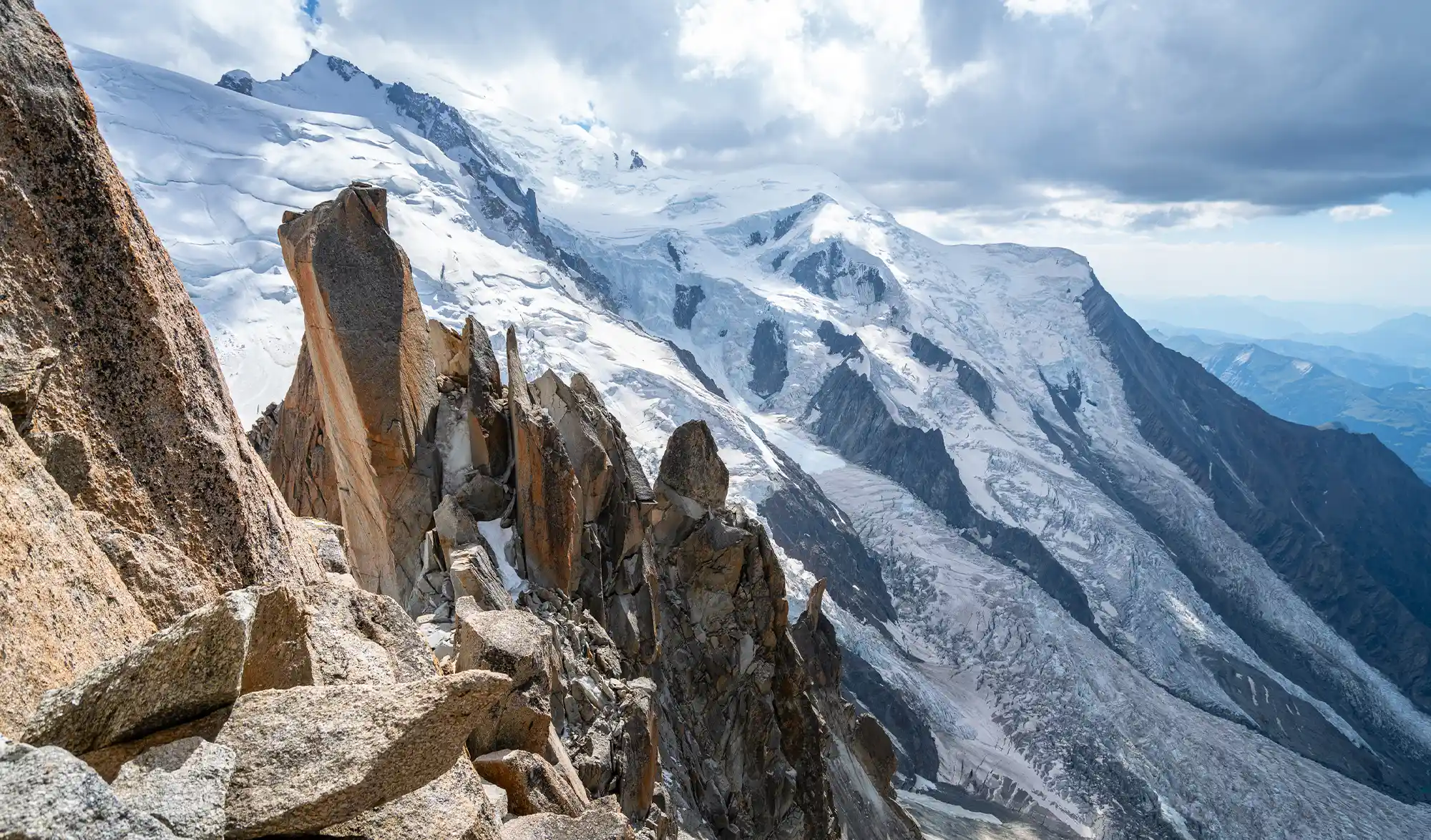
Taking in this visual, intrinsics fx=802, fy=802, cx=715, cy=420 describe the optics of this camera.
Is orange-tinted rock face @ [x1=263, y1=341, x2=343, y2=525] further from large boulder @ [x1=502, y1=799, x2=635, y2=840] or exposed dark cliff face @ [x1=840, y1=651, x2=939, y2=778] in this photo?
exposed dark cliff face @ [x1=840, y1=651, x2=939, y2=778]

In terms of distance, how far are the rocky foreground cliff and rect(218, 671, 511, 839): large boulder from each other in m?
0.01

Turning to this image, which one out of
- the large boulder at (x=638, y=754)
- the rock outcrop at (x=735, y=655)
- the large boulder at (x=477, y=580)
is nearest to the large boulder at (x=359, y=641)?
the large boulder at (x=477, y=580)

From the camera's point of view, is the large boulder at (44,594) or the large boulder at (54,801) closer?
the large boulder at (54,801)

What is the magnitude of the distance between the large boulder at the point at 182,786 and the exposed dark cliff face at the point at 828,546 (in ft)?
360

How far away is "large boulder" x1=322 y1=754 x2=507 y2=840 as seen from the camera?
4.91m

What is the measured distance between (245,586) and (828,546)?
120446 mm

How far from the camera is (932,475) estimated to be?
174 metres

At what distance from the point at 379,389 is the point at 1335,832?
11167 cm

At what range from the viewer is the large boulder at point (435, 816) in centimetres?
491

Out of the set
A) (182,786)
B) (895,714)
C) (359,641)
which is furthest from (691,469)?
(895,714)

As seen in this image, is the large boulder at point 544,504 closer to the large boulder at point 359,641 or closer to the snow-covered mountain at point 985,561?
the large boulder at point 359,641

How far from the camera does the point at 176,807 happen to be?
3543mm

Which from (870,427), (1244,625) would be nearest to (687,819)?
(1244,625)

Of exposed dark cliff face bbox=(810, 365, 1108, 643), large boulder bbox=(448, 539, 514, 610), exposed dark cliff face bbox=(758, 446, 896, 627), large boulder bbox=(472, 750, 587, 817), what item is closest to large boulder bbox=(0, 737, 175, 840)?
large boulder bbox=(472, 750, 587, 817)
